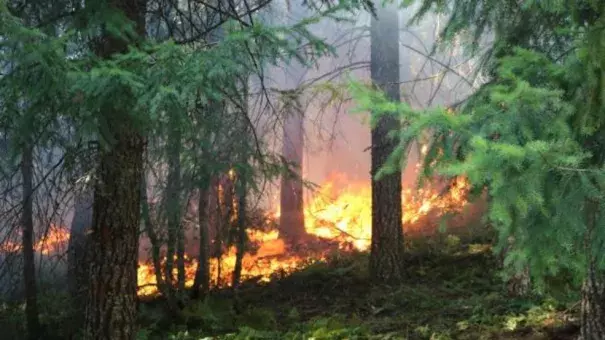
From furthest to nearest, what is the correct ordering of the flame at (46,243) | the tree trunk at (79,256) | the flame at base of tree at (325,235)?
the flame at base of tree at (325,235) < the tree trunk at (79,256) < the flame at (46,243)

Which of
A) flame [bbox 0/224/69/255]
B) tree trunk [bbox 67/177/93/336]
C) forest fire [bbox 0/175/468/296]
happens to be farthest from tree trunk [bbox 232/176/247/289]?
flame [bbox 0/224/69/255]

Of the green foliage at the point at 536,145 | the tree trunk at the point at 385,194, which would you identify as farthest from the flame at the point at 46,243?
the tree trunk at the point at 385,194

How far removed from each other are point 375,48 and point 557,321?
6288 millimetres

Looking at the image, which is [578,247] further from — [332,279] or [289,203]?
[289,203]

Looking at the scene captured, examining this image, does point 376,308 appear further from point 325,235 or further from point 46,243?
point 325,235

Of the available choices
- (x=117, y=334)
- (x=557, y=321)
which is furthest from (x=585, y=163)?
(x=117, y=334)

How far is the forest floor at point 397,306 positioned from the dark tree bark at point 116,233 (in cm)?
210

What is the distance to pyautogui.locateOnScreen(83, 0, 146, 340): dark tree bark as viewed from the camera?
18.4 feet

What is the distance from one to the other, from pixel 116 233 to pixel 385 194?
18.5 feet

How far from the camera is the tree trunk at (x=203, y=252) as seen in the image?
1053 cm

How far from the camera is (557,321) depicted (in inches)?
234

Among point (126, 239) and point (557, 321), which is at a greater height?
point (126, 239)

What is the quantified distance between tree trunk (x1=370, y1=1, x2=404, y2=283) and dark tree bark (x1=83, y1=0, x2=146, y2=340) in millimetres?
5236

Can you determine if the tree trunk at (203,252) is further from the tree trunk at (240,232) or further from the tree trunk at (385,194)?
the tree trunk at (385,194)
